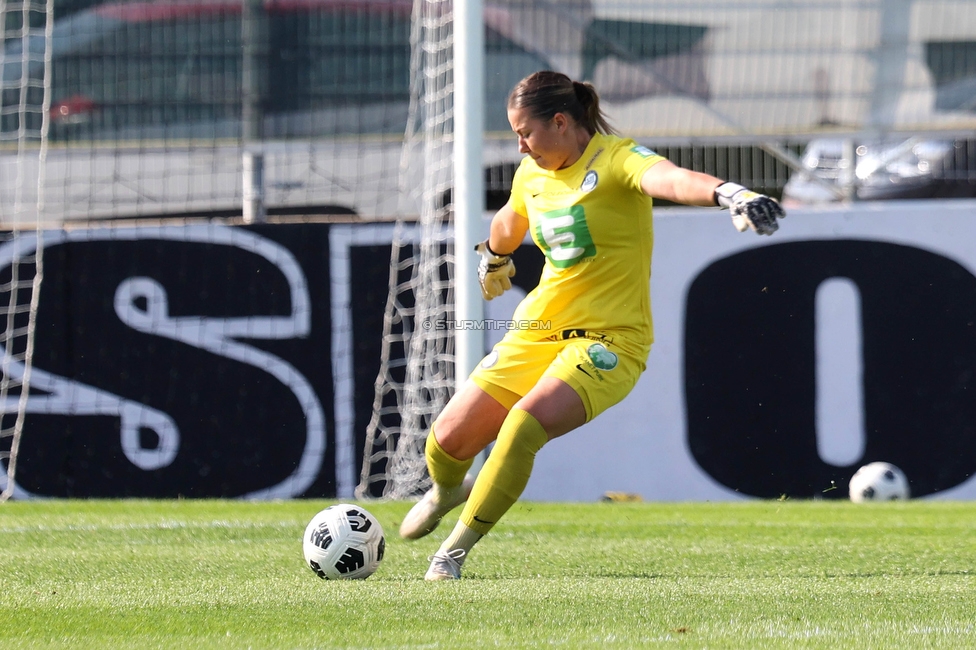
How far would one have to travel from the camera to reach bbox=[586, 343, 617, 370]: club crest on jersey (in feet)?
15.6

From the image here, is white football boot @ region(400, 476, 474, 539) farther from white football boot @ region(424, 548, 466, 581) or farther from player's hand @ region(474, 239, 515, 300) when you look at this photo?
player's hand @ region(474, 239, 515, 300)

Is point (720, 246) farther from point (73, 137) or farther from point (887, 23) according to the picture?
point (73, 137)

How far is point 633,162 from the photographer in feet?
15.4

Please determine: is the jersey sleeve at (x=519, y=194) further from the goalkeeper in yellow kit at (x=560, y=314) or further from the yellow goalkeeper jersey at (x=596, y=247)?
the yellow goalkeeper jersey at (x=596, y=247)

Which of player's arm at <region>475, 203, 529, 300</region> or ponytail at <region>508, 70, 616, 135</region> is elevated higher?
ponytail at <region>508, 70, 616, 135</region>

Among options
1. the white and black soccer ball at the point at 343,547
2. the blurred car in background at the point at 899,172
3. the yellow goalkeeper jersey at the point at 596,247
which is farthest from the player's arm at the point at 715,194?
the blurred car in background at the point at 899,172

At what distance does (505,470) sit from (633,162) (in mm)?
1136

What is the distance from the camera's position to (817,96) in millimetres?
9281

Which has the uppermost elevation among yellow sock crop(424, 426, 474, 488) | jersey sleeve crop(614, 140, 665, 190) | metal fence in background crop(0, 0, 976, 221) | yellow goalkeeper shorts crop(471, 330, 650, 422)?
metal fence in background crop(0, 0, 976, 221)

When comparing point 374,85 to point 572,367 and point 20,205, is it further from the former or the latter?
point 572,367

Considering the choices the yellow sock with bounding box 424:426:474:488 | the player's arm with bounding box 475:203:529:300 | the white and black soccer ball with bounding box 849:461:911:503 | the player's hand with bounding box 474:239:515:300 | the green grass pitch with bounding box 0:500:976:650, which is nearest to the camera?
the green grass pitch with bounding box 0:500:976:650

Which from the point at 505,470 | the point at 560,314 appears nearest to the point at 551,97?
the point at 560,314

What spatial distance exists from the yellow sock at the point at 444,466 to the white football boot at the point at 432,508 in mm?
38

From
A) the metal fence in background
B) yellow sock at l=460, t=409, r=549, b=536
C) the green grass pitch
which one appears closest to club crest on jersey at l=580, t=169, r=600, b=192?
yellow sock at l=460, t=409, r=549, b=536
